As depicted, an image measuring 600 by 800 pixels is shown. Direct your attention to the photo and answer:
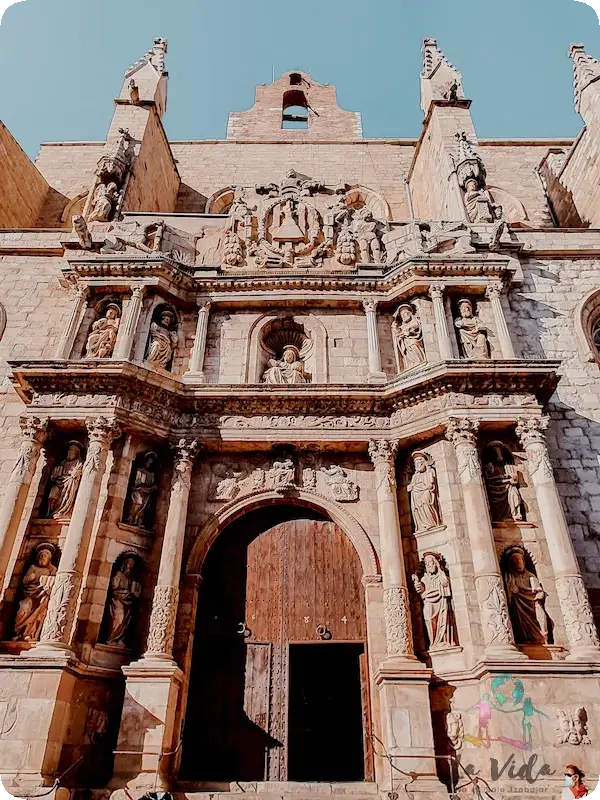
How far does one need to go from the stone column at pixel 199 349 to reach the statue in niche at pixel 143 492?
1.53 meters

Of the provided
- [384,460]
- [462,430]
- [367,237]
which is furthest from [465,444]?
[367,237]

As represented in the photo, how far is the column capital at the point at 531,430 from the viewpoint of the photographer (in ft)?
30.4

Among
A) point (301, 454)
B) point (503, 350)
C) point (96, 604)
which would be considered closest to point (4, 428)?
point (96, 604)

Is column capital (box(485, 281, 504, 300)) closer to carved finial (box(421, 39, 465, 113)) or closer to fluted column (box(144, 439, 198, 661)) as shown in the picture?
fluted column (box(144, 439, 198, 661))

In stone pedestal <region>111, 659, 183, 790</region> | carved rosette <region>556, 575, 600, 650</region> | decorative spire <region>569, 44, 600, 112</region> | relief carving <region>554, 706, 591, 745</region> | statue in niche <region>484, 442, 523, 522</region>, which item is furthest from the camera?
decorative spire <region>569, 44, 600, 112</region>

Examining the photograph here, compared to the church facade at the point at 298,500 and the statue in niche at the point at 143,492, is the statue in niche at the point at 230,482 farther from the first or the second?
the statue in niche at the point at 143,492

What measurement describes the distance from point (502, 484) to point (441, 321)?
3.16 meters

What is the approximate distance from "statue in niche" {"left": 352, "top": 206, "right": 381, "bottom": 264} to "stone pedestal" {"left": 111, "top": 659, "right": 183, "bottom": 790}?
333 inches

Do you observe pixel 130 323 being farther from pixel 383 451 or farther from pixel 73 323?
pixel 383 451

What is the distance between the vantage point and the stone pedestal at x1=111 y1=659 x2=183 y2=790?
728 cm

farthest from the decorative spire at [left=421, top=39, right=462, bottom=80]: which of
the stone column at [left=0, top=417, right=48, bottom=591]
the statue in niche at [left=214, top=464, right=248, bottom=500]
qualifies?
the stone column at [left=0, top=417, right=48, bottom=591]

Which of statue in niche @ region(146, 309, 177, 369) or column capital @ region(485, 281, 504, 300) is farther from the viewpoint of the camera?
column capital @ region(485, 281, 504, 300)

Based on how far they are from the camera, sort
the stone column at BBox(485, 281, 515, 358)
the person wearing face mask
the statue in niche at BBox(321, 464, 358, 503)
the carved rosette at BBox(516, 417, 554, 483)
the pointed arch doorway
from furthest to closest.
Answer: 1. the stone column at BBox(485, 281, 515, 358)
2. the statue in niche at BBox(321, 464, 358, 503)
3. the carved rosette at BBox(516, 417, 554, 483)
4. the pointed arch doorway
5. the person wearing face mask

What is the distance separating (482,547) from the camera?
8375mm
